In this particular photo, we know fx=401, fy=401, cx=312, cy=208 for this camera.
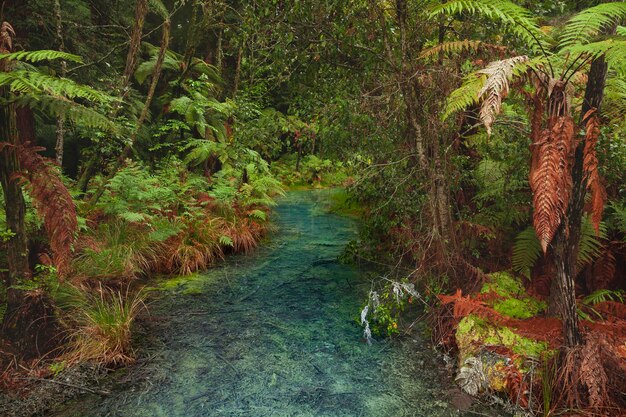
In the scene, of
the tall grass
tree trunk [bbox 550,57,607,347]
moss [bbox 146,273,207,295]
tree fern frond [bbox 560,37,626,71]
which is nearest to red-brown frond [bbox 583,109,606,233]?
tree trunk [bbox 550,57,607,347]

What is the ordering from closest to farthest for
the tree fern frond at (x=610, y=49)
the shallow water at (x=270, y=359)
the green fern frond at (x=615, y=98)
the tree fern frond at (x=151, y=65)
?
the tree fern frond at (x=610, y=49)
the shallow water at (x=270, y=359)
the green fern frond at (x=615, y=98)
the tree fern frond at (x=151, y=65)

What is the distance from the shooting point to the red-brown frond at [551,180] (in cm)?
241

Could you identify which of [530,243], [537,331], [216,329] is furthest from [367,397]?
[530,243]

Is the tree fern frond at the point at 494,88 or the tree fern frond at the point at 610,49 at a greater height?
the tree fern frond at the point at 610,49

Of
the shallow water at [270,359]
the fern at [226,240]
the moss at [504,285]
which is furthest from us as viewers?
the fern at [226,240]

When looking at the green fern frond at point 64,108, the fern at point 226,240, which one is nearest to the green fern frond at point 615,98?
the green fern frond at point 64,108

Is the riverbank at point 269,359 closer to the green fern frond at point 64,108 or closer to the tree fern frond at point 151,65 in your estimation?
the green fern frond at point 64,108

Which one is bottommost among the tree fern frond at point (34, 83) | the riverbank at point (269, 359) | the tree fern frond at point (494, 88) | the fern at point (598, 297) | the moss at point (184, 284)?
the riverbank at point (269, 359)

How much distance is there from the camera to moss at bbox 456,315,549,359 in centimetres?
334

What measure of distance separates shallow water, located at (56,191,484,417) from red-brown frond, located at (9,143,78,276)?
4.42 feet

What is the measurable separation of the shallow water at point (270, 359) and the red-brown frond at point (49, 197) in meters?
1.35

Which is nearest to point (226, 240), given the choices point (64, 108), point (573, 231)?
point (64, 108)

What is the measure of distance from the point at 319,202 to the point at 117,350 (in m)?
8.52

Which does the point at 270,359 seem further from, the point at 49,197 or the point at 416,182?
the point at 416,182
